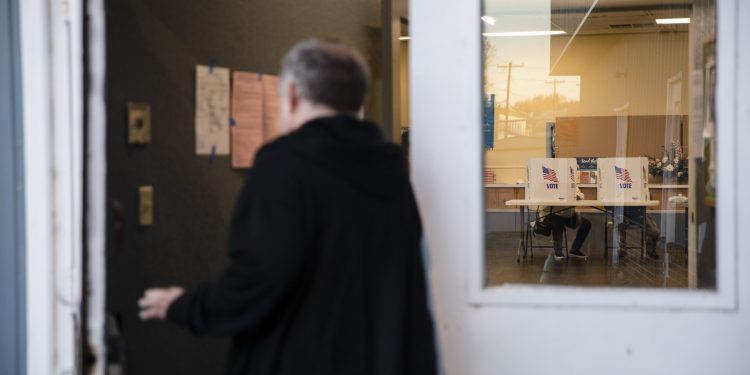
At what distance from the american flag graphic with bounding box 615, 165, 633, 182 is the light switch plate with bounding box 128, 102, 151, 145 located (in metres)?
7.41

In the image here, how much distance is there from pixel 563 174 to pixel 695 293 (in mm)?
7289

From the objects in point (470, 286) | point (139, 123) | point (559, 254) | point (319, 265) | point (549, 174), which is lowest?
point (559, 254)

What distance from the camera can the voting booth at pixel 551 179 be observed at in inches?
371

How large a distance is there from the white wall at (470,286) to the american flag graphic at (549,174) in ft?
24.0

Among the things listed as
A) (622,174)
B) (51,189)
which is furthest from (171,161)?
(622,174)

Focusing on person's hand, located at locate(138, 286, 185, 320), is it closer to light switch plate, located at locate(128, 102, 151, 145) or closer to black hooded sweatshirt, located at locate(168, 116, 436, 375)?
black hooded sweatshirt, located at locate(168, 116, 436, 375)

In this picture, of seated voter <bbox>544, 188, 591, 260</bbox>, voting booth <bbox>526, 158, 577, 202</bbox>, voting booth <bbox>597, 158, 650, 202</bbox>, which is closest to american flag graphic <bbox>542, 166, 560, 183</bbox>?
voting booth <bbox>526, 158, 577, 202</bbox>

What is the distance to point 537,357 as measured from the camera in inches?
89.8

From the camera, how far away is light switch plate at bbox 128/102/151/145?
103 inches

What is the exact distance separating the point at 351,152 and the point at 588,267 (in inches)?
209

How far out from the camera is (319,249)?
171 cm

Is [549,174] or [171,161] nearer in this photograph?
[171,161]

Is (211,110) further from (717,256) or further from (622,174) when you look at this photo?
(622,174)

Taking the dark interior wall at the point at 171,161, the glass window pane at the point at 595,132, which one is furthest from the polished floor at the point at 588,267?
the dark interior wall at the point at 171,161
